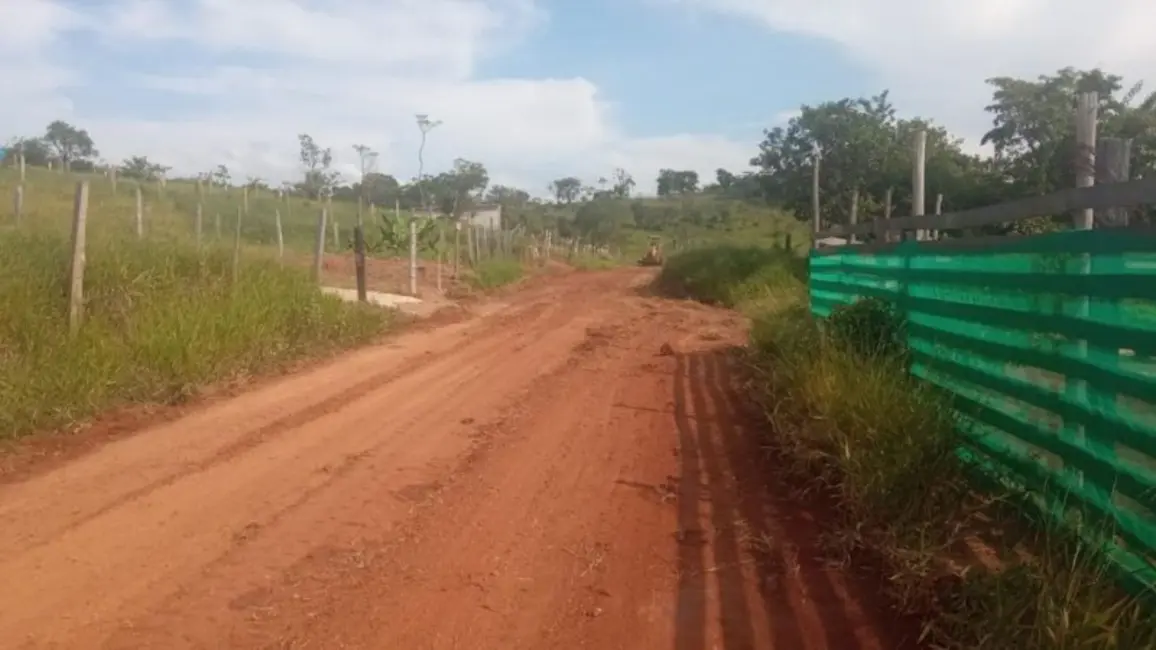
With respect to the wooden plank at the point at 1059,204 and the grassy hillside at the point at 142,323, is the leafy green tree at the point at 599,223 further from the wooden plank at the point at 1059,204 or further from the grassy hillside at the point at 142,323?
the wooden plank at the point at 1059,204

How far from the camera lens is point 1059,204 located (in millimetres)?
4445

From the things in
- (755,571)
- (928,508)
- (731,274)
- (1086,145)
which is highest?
(1086,145)

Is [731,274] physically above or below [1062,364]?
above

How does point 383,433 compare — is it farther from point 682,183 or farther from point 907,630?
point 682,183

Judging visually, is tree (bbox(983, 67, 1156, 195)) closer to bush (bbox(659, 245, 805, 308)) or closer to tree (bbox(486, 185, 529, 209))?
bush (bbox(659, 245, 805, 308))

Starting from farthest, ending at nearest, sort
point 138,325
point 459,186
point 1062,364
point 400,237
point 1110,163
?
point 459,186, point 400,237, point 138,325, point 1110,163, point 1062,364

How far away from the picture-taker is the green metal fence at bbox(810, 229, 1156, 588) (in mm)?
3334

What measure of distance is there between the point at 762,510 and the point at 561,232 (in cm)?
5739

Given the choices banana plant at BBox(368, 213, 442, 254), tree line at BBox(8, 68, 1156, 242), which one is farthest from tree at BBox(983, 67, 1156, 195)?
banana plant at BBox(368, 213, 442, 254)

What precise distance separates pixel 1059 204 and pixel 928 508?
4.94ft

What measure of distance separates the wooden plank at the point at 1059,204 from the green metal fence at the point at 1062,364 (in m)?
0.17

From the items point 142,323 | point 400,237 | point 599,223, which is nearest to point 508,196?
point 599,223

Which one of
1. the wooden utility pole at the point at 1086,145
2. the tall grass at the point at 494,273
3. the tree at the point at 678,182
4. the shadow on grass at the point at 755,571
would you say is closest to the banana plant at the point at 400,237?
the tall grass at the point at 494,273

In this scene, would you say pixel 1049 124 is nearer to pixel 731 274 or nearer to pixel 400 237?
pixel 731 274
